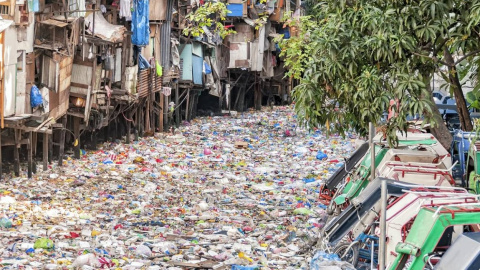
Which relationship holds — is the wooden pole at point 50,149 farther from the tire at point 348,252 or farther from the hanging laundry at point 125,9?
the tire at point 348,252

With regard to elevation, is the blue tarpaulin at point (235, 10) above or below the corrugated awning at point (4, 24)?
above

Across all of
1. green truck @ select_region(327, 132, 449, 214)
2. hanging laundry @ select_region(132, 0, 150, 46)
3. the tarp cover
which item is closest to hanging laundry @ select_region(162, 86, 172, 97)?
hanging laundry @ select_region(132, 0, 150, 46)

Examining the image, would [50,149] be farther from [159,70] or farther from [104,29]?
[159,70]

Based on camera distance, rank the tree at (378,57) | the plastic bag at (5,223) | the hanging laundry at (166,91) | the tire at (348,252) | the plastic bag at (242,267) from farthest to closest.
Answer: the hanging laundry at (166,91) → the plastic bag at (5,223) → the plastic bag at (242,267) → the tire at (348,252) → the tree at (378,57)

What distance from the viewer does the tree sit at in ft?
27.1

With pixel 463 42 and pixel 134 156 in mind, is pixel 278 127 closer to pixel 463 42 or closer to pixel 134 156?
pixel 134 156

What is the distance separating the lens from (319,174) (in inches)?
714

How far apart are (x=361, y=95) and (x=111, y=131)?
1646 centimetres

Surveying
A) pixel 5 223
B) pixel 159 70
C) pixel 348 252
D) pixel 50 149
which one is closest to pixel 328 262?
pixel 348 252

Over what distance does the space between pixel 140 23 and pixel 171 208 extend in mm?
10773

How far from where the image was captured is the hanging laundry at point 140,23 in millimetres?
23375

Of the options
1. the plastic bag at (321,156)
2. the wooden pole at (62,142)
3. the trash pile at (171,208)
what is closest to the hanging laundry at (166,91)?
the trash pile at (171,208)

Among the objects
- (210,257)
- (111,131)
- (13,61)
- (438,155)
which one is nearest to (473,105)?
(438,155)

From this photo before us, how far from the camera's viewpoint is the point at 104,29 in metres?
20.5
